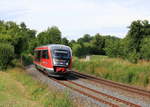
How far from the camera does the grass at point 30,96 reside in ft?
30.5

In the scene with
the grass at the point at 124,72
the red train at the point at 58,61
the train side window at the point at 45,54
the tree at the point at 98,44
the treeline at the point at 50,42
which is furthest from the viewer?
the tree at the point at 98,44

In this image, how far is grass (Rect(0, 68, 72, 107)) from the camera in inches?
366

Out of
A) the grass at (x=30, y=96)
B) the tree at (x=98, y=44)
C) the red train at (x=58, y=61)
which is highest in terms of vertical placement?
the tree at (x=98, y=44)

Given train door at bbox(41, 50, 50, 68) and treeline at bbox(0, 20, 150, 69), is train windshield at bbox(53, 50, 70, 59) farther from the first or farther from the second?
treeline at bbox(0, 20, 150, 69)

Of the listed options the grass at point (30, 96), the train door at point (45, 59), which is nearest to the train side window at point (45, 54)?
the train door at point (45, 59)

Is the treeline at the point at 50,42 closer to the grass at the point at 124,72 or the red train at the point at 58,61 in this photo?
the grass at the point at 124,72

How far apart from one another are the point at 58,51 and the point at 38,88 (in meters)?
6.27

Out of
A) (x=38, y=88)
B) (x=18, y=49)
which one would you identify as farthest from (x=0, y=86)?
(x=18, y=49)

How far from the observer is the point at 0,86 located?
14586mm

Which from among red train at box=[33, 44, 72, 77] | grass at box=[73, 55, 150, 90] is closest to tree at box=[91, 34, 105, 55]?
grass at box=[73, 55, 150, 90]

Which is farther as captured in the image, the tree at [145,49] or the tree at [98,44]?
the tree at [98,44]

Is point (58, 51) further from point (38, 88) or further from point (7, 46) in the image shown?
point (7, 46)

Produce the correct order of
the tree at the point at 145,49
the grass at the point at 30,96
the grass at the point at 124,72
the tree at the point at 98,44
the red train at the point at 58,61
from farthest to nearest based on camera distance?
1. the tree at the point at 98,44
2. the tree at the point at 145,49
3. the red train at the point at 58,61
4. the grass at the point at 124,72
5. the grass at the point at 30,96

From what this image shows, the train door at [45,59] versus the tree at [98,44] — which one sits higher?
the tree at [98,44]
